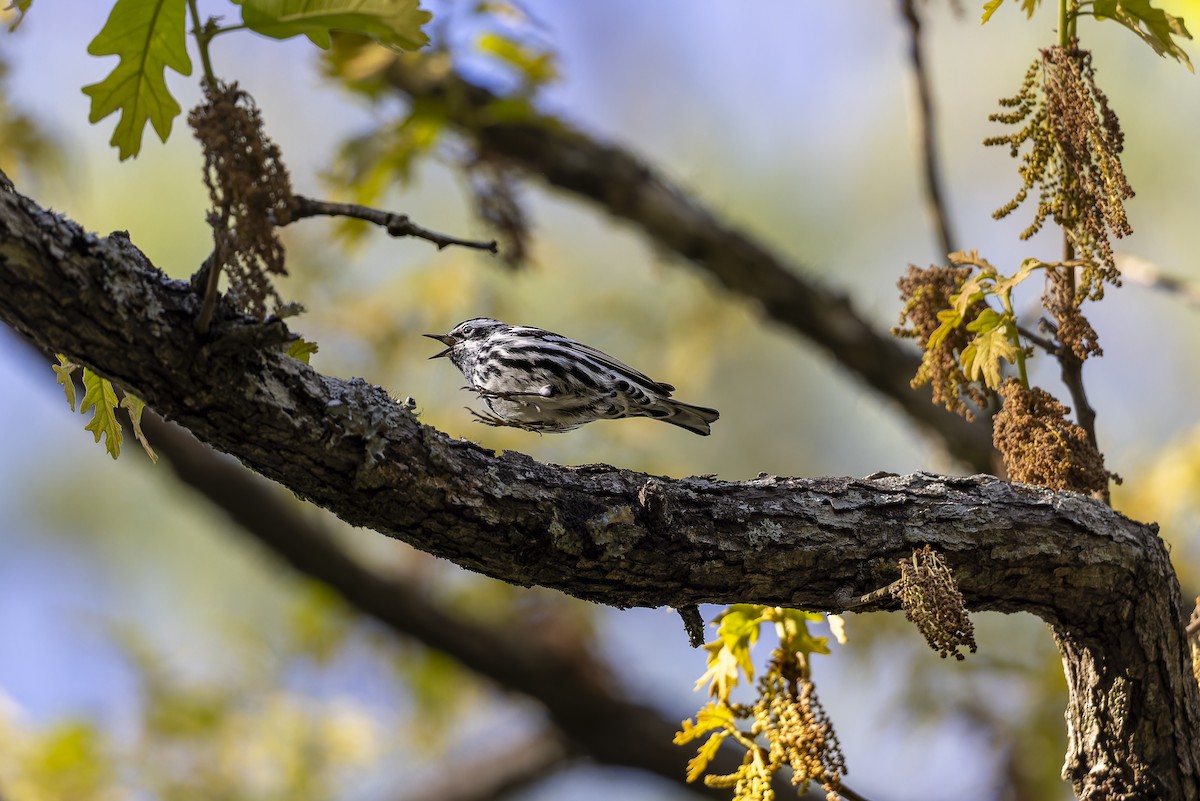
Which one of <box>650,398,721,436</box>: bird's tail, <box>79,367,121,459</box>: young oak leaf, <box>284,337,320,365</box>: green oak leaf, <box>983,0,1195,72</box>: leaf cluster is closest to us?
<box>284,337,320,365</box>: green oak leaf

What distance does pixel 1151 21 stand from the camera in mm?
2789

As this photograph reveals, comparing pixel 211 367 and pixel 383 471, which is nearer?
pixel 211 367

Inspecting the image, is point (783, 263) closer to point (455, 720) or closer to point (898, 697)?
point (898, 697)

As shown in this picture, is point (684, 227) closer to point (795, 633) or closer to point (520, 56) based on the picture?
point (520, 56)

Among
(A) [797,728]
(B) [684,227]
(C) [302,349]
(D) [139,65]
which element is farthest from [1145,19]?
(B) [684,227]

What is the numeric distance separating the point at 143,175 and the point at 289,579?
7536mm

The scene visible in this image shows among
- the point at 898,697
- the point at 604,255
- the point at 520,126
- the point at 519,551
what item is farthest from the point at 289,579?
the point at 604,255

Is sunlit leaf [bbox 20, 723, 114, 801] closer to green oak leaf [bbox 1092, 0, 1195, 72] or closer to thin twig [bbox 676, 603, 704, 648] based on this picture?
thin twig [bbox 676, 603, 704, 648]

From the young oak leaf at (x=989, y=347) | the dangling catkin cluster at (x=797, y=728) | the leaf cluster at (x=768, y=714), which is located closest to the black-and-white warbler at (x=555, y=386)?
the leaf cluster at (x=768, y=714)

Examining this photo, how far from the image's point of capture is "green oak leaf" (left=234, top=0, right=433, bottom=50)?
6.95 ft

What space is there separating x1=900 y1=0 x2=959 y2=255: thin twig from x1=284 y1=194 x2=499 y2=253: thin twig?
4.64m

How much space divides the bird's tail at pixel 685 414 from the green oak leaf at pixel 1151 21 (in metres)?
1.73

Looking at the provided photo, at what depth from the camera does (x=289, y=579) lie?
22.4 ft

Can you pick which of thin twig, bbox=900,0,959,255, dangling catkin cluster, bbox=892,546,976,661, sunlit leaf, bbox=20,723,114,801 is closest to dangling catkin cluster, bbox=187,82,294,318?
dangling catkin cluster, bbox=892,546,976,661
